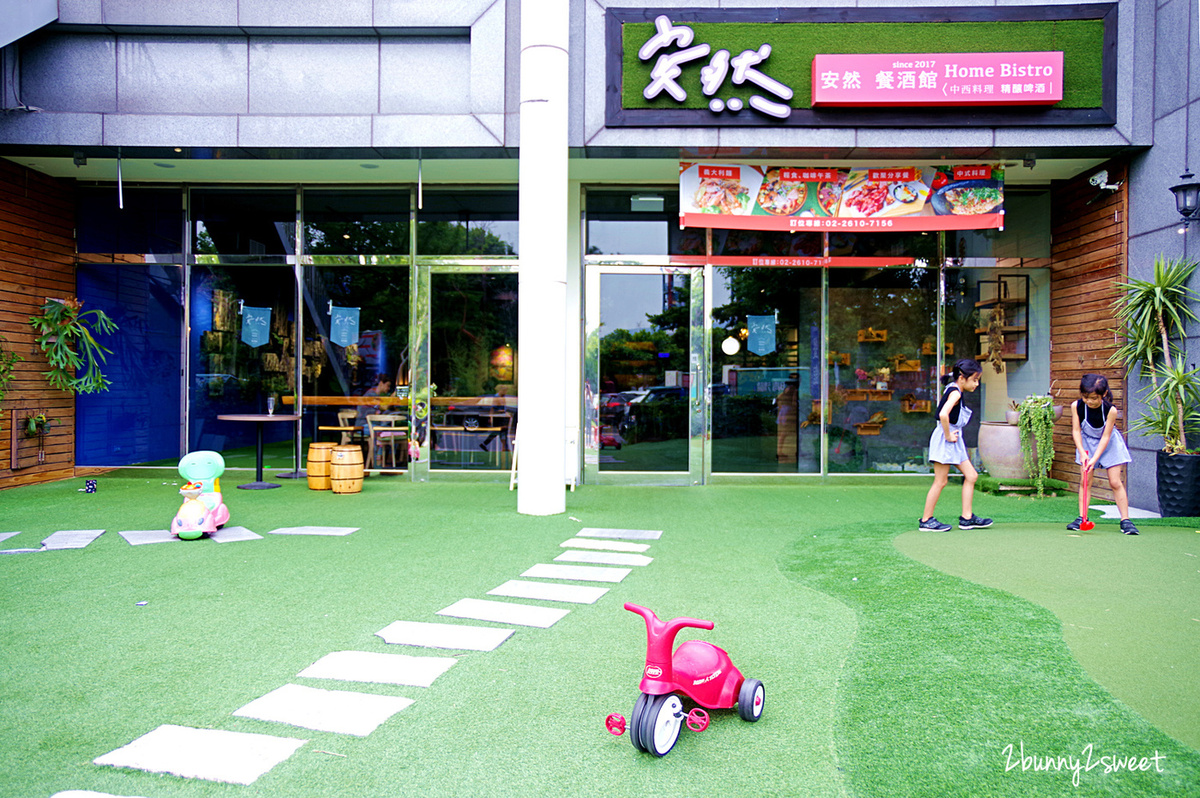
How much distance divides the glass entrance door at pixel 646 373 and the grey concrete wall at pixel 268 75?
2652 mm

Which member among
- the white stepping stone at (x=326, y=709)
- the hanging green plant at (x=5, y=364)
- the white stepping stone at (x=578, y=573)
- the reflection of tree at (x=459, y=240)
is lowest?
the white stepping stone at (x=578, y=573)

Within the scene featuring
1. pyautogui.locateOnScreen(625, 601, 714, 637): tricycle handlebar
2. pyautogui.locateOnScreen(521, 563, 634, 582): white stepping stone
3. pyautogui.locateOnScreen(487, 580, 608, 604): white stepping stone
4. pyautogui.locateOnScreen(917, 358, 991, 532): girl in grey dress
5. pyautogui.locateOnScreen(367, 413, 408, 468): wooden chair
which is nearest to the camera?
pyautogui.locateOnScreen(625, 601, 714, 637): tricycle handlebar

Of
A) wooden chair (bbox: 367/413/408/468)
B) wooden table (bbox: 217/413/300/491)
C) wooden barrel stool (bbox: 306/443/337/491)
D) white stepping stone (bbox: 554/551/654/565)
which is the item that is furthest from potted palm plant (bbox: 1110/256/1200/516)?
wooden table (bbox: 217/413/300/491)

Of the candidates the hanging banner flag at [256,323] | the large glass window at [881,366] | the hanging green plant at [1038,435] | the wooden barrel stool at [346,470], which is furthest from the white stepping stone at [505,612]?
the hanging banner flag at [256,323]

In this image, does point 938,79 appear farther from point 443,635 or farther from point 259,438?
point 259,438

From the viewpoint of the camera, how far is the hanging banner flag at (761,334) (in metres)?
10.2

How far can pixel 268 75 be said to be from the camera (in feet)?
29.3

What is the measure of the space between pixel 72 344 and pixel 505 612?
347 inches

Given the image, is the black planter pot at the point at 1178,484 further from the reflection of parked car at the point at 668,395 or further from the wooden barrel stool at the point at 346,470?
the wooden barrel stool at the point at 346,470

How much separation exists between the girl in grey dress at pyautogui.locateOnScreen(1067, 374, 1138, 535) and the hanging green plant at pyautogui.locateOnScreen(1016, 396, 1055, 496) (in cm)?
201

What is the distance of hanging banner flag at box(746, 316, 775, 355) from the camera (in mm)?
10211

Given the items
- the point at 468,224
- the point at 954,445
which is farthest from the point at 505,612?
the point at 468,224

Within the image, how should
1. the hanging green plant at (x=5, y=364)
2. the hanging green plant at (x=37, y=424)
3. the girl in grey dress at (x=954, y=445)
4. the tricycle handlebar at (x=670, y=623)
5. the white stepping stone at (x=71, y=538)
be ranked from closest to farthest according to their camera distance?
the tricycle handlebar at (x=670, y=623)
the white stepping stone at (x=71, y=538)
the girl in grey dress at (x=954, y=445)
the hanging green plant at (x=5, y=364)
the hanging green plant at (x=37, y=424)

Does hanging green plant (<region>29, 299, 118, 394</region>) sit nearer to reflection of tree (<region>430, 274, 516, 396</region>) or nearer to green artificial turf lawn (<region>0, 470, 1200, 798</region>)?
green artificial turf lawn (<region>0, 470, 1200, 798</region>)
